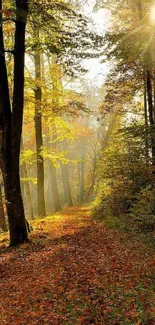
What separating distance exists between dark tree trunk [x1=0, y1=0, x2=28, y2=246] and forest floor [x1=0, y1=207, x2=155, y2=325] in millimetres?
780

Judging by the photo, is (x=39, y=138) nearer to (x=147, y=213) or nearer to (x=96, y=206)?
(x=96, y=206)

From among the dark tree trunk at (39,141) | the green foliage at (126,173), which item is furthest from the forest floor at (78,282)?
the dark tree trunk at (39,141)

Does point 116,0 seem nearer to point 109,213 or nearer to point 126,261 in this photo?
point 109,213

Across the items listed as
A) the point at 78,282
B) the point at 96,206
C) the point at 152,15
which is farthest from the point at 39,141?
the point at 78,282

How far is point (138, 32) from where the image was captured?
36.9 ft

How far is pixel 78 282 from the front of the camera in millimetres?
5785

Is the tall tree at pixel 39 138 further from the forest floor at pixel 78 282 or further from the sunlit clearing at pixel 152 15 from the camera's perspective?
the forest floor at pixel 78 282

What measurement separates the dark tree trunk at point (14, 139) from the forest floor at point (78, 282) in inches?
30.7

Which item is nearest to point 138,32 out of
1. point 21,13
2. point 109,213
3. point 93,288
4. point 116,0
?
point 116,0

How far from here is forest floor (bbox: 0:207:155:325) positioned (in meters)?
4.68

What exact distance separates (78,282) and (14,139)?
4766mm

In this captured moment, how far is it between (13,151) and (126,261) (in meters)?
4.43

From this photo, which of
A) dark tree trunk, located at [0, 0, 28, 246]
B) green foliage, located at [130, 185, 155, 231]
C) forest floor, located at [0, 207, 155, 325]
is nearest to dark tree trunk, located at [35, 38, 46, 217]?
dark tree trunk, located at [0, 0, 28, 246]

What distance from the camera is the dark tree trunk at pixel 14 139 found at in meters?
8.85
